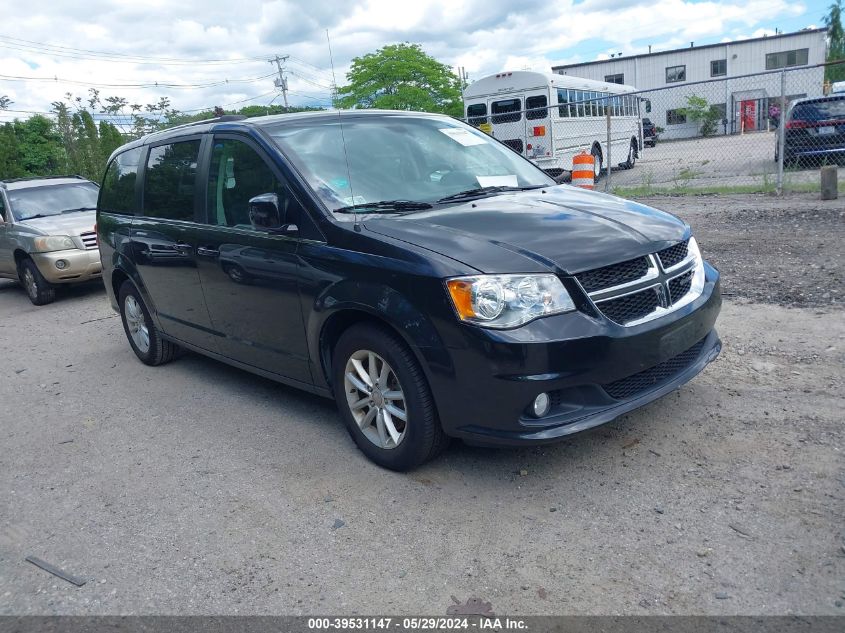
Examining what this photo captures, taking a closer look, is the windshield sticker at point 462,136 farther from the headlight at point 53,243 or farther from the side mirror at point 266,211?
the headlight at point 53,243

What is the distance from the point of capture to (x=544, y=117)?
62.7 feet

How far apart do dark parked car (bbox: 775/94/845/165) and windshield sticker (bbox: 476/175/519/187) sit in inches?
451

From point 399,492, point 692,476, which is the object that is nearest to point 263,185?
point 399,492

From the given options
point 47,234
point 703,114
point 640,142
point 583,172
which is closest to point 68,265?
point 47,234

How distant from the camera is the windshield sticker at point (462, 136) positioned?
4.99 meters

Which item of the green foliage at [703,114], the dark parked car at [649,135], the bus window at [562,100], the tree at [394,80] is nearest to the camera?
the bus window at [562,100]

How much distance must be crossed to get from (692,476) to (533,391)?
98cm

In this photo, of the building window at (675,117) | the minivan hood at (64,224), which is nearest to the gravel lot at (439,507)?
the minivan hood at (64,224)

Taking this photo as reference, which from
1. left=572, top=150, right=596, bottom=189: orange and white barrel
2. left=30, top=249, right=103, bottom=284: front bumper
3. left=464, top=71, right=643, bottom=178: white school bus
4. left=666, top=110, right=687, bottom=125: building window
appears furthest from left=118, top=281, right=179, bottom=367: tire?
left=666, top=110, right=687, bottom=125: building window

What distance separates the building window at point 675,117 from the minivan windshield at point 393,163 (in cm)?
4698

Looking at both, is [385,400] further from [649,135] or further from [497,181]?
[649,135]

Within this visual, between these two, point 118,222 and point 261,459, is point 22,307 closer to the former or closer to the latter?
point 118,222

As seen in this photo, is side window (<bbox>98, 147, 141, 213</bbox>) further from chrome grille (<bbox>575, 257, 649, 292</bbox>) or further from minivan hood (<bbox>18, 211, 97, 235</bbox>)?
chrome grille (<bbox>575, 257, 649, 292</bbox>)

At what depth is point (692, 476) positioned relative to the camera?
11.5ft
